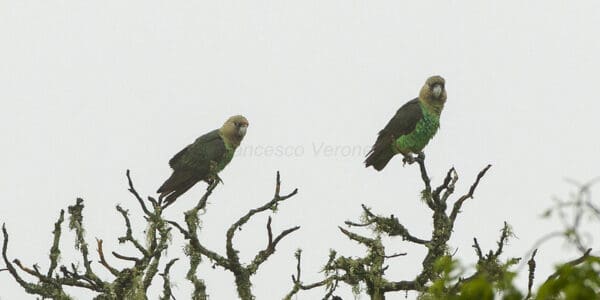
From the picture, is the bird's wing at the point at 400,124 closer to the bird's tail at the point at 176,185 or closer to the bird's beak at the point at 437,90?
the bird's beak at the point at 437,90

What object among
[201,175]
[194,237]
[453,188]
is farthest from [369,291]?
[201,175]

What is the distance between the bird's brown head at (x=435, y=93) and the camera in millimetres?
10977

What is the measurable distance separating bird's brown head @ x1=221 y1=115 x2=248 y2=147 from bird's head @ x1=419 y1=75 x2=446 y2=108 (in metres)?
2.47

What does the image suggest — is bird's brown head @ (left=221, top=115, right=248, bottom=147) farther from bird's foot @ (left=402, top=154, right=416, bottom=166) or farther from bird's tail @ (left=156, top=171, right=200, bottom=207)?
bird's foot @ (left=402, top=154, right=416, bottom=166)

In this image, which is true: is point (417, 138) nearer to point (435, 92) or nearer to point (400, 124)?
point (400, 124)

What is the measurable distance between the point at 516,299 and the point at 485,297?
0.27 feet

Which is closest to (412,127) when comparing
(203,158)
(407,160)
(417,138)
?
(417,138)

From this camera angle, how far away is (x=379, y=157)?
35.9 feet

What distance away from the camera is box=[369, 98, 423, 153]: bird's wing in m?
10.6

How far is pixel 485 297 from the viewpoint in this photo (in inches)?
81.8

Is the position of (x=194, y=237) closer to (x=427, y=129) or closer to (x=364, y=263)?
(x=364, y=263)

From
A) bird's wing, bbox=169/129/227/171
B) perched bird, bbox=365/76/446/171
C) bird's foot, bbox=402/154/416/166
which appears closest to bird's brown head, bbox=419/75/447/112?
perched bird, bbox=365/76/446/171

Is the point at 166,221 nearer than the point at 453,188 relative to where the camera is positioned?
Yes

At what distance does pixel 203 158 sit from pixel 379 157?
7.69 feet
